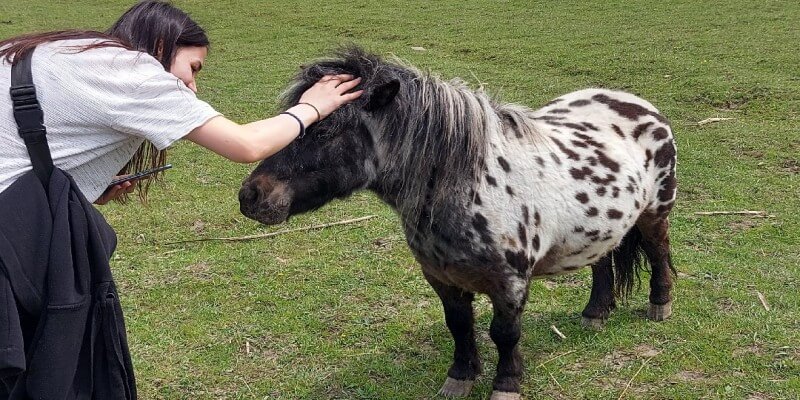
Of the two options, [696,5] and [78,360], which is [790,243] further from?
[696,5]

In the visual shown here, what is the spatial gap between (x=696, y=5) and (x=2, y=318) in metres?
15.5

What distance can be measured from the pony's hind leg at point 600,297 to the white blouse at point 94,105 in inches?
118

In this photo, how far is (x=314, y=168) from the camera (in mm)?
3172

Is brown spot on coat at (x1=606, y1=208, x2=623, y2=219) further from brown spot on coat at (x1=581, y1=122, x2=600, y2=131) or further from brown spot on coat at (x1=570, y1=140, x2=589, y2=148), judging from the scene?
brown spot on coat at (x1=581, y1=122, x2=600, y2=131)

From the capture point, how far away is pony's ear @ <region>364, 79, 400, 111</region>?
318 cm

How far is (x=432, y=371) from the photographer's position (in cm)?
427

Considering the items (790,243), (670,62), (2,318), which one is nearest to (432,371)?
(2,318)

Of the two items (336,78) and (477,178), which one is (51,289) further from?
(477,178)

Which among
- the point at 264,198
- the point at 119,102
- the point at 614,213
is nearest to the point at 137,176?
the point at 264,198

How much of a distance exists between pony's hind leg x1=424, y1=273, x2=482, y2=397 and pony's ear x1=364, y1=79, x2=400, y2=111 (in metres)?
1.05

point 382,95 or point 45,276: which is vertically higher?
point 382,95

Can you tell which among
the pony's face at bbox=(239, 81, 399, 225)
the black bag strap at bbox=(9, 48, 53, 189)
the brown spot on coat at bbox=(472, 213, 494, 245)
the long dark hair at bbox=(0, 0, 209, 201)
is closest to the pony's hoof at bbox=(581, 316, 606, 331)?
the brown spot on coat at bbox=(472, 213, 494, 245)

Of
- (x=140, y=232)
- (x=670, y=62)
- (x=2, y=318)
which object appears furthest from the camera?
(x=670, y=62)

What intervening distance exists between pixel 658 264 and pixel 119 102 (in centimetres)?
347
